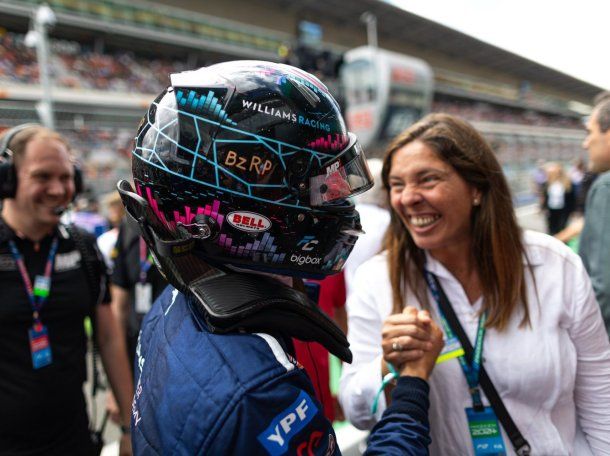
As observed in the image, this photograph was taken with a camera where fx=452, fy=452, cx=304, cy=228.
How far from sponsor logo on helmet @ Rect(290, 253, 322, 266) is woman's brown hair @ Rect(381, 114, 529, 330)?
0.53 m

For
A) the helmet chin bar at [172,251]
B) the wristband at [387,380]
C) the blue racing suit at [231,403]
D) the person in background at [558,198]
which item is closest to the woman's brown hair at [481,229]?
the wristband at [387,380]

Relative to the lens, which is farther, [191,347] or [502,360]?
[502,360]

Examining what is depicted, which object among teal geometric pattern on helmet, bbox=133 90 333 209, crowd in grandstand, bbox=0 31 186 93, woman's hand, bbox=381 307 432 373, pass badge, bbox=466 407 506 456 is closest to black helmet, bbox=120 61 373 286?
teal geometric pattern on helmet, bbox=133 90 333 209

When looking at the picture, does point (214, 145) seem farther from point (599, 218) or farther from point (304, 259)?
point (599, 218)

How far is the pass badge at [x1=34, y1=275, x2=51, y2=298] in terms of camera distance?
1660 millimetres

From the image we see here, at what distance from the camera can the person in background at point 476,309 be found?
3.97 ft

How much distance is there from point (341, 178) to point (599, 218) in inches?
68.2

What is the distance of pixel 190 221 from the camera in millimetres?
829

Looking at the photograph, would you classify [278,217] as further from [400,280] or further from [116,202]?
[116,202]

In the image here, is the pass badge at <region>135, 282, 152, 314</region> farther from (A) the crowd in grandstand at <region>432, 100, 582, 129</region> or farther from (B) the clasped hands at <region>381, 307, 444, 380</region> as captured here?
(A) the crowd in grandstand at <region>432, 100, 582, 129</region>

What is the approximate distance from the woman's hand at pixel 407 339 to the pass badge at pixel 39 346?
1279 mm

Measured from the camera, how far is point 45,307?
167 cm

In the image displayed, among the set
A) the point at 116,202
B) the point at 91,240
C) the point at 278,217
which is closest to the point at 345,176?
the point at 278,217

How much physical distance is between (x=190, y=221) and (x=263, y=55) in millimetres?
28632
